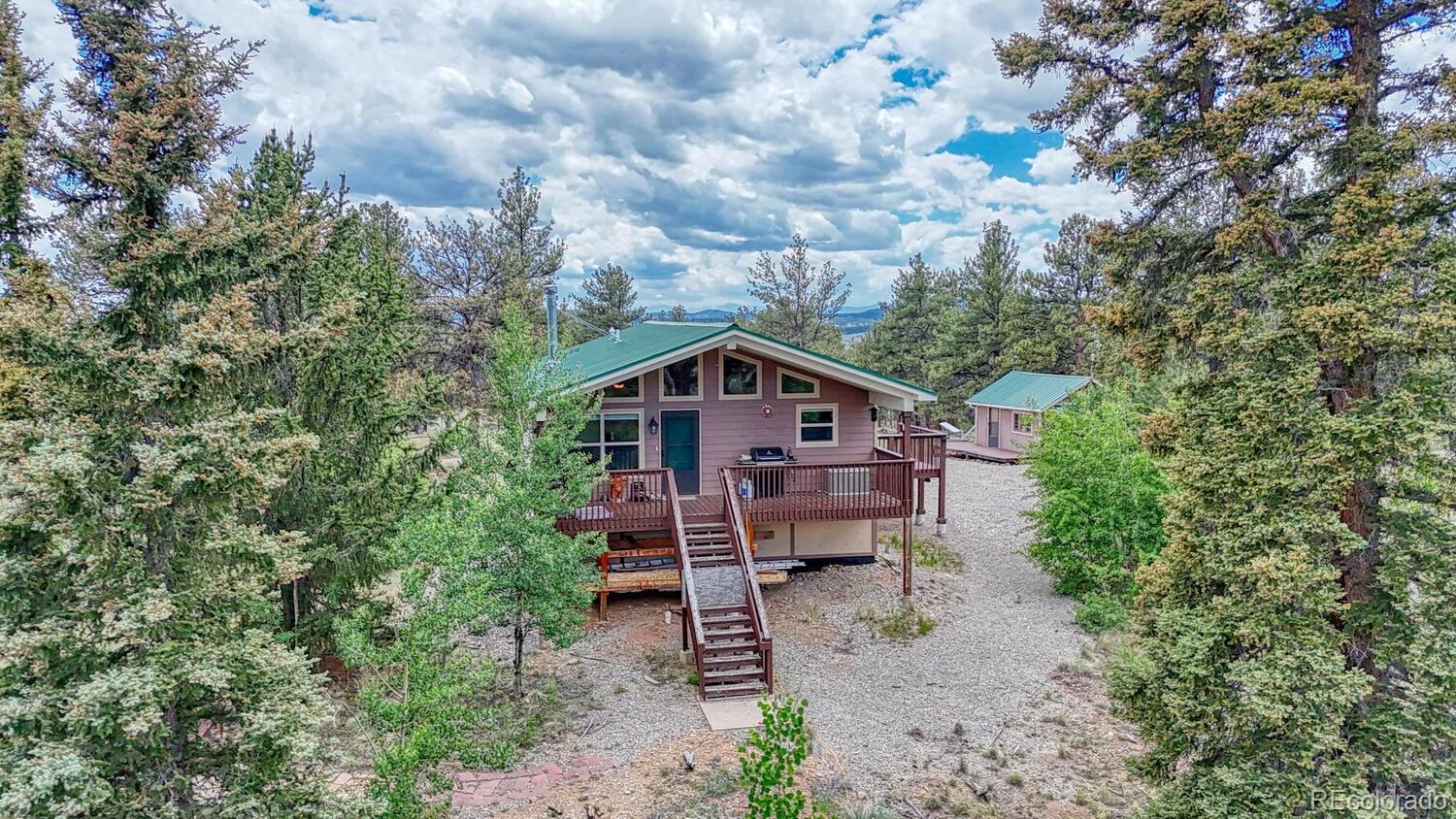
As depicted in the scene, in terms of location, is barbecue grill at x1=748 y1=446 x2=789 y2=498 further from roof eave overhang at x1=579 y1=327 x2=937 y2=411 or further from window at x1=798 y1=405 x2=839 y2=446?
roof eave overhang at x1=579 y1=327 x2=937 y2=411

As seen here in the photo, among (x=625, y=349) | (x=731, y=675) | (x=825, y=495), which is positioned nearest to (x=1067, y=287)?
(x=625, y=349)

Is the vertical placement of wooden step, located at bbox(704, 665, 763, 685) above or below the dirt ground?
above

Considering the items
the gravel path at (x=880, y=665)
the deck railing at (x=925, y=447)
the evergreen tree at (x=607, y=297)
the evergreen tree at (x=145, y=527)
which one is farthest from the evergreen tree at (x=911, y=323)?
the evergreen tree at (x=145, y=527)

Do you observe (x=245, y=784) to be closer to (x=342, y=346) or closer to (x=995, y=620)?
(x=342, y=346)

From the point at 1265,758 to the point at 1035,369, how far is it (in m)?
30.1

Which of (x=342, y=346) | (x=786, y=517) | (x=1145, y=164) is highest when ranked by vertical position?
(x=1145, y=164)

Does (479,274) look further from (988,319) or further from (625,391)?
(988,319)

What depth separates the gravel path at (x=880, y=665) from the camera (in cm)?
855

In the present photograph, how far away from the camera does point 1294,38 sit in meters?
5.47

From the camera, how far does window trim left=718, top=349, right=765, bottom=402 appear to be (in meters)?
13.6

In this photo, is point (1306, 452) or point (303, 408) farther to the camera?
point (303, 408)

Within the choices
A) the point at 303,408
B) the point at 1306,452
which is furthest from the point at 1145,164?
the point at 303,408

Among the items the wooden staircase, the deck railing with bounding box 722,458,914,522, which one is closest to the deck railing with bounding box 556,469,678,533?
the wooden staircase

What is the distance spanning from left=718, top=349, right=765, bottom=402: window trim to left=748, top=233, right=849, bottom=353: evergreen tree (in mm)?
25826
